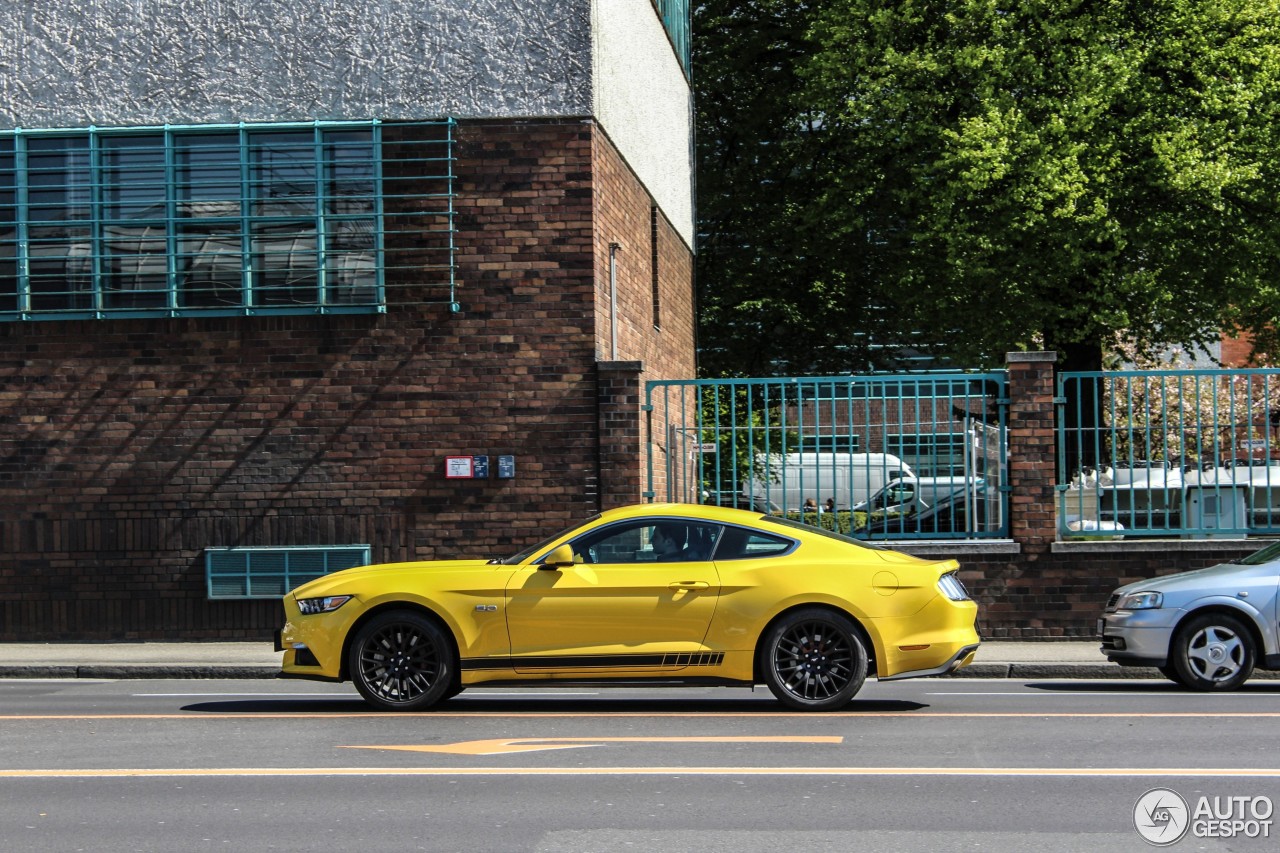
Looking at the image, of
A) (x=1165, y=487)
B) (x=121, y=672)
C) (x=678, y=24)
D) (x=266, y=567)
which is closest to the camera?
(x=121, y=672)

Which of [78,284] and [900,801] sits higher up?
[78,284]

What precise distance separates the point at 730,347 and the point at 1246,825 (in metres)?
25.5

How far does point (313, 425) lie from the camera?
1759 centimetres

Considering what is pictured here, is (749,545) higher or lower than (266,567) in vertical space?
higher

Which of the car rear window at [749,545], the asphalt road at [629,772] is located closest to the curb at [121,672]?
the asphalt road at [629,772]

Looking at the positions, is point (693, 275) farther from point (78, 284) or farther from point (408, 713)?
point (408, 713)

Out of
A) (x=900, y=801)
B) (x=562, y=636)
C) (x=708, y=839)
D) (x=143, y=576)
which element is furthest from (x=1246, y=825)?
(x=143, y=576)

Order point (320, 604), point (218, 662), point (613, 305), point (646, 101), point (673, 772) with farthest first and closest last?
point (646, 101) < point (613, 305) < point (218, 662) < point (320, 604) < point (673, 772)

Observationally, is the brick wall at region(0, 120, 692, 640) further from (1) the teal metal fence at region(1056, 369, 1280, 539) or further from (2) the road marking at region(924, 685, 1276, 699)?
(2) the road marking at region(924, 685, 1276, 699)

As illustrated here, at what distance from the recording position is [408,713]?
1138 centimetres

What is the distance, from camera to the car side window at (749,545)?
38.4ft

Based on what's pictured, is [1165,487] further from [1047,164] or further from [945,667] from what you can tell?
[1047,164]

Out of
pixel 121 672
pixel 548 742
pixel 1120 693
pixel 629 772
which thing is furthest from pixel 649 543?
pixel 121 672

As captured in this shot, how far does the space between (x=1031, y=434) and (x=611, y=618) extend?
294 inches
